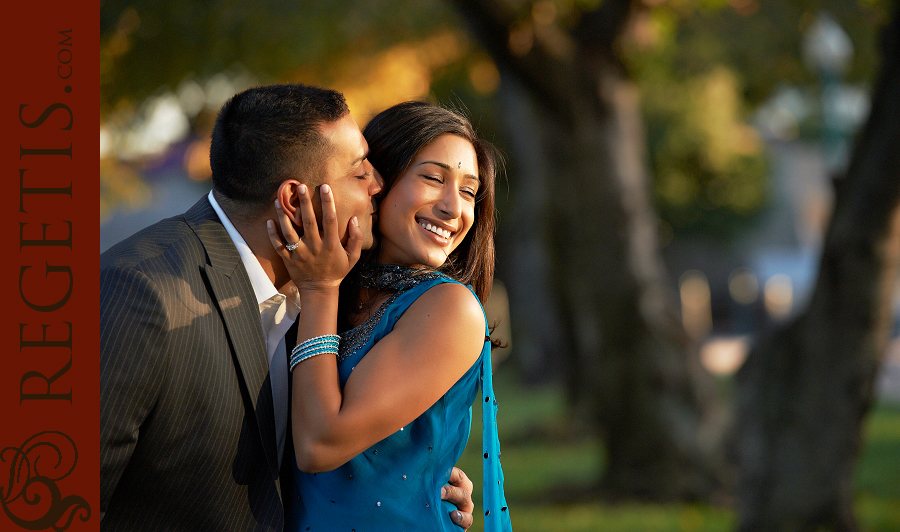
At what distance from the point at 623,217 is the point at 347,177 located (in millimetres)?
6070

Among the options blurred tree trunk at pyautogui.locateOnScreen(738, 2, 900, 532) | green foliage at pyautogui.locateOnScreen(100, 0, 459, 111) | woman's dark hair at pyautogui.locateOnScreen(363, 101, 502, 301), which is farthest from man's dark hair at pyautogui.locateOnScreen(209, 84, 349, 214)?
green foliage at pyautogui.locateOnScreen(100, 0, 459, 111)

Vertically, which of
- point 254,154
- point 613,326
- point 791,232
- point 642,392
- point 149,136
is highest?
point 254,154

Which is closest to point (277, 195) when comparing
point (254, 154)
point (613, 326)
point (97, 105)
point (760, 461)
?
point (254, 154)

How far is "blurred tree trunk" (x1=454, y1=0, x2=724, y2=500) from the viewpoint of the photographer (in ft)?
26.3

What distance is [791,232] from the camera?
38.0 metres

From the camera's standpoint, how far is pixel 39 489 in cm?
212

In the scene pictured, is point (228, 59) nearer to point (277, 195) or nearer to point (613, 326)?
point (613, 326)

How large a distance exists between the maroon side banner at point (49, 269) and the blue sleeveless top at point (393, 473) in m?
0.63

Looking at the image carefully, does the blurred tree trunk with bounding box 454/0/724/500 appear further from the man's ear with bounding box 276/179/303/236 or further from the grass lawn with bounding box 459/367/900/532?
the man's ear with bounding box 276/179/303/236

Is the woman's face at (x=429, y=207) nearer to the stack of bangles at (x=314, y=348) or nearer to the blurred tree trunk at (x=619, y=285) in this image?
the stack of bangles at (x=314, y=348)

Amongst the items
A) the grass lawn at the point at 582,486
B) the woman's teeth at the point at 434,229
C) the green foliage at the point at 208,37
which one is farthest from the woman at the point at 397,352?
the green foliage at the point at 208,37

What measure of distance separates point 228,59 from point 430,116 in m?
7.96

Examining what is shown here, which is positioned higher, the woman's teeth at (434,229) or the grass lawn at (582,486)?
the woman's teeth at (434,229)

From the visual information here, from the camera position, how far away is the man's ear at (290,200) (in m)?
2.43
